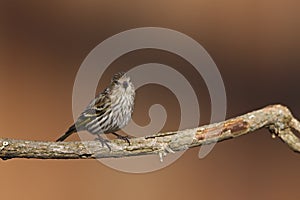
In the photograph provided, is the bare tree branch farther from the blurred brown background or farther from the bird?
the blurred brown background

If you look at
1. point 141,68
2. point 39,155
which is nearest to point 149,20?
point 141,68

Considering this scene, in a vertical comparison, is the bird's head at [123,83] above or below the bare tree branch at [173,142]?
above

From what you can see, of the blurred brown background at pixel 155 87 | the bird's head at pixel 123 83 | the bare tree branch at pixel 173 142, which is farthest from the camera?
the blurred brown background at pixel 155 87

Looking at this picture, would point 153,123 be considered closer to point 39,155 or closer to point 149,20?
point 149,20

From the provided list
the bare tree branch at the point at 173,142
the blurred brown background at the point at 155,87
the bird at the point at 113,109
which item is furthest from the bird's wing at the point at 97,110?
the blurred brown background at the point at 155,87

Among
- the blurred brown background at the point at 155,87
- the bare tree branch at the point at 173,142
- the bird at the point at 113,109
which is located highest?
the blurred brown background at the point at 155,87

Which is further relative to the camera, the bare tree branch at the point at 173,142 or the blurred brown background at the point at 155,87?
the blurred brown background at the point at 155,87

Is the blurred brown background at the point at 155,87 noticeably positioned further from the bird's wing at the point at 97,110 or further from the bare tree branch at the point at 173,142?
the bare tree branch at the point at 173,142
